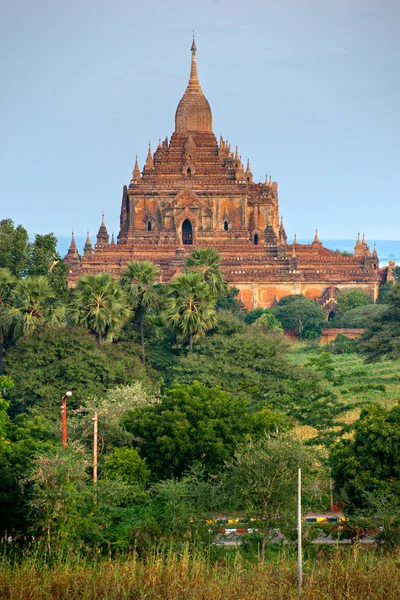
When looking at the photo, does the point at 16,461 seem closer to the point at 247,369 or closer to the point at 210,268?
the point at 247,369

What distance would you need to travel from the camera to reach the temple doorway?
106 m

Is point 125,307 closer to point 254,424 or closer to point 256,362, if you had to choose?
point 256,362

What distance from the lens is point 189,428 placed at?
4472 cm

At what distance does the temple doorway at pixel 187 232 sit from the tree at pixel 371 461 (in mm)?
65467

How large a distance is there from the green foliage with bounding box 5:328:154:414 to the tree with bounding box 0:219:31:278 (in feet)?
51.0

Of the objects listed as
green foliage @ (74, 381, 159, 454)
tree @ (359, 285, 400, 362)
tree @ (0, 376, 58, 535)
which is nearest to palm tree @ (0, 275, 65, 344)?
green foliage @ (74, 381, 159, 454)

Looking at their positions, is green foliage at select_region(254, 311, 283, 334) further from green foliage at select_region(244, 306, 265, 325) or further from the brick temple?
the brick temple

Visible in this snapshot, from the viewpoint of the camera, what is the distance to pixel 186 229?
107 meters

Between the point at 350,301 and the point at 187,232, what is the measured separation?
542 inches

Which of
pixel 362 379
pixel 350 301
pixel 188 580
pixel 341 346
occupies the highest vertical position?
pixel 350 301

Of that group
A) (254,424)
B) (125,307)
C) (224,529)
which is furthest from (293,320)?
(224,529)

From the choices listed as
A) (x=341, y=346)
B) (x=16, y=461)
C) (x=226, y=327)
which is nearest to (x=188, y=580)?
(x=16, y=461)

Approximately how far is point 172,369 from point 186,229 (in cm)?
4931

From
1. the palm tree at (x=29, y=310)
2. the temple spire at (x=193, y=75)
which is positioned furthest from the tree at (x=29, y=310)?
the temple spire at (x=193, y=75)
